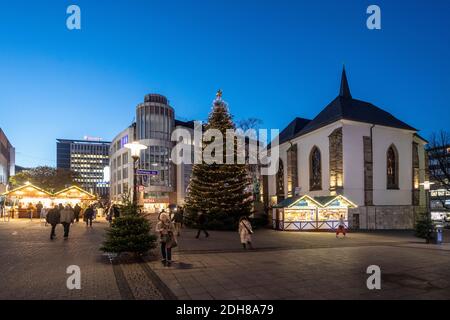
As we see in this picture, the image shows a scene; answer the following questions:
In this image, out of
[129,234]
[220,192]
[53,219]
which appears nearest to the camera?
[129,234]

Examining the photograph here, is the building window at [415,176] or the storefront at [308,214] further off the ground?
the building window at [415,176]

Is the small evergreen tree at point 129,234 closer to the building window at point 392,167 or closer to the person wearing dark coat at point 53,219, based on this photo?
the person wearing dark coat at point 53,219

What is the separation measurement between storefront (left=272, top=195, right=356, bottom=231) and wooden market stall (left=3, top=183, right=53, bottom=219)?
24.5 m

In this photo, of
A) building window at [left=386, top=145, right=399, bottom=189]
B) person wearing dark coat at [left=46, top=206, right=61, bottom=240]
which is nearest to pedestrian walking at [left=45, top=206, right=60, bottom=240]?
person wearing dark coat at [left=46, top=206, right=61, bottom=240]

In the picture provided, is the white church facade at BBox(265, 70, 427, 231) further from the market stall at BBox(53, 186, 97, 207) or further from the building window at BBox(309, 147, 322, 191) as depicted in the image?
the market stall at BBox(53, 186, 97, 207)

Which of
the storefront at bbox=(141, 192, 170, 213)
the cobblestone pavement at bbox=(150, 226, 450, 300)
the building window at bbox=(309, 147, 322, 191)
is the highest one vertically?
the building window at bbox=(309, 147, 322, 191)

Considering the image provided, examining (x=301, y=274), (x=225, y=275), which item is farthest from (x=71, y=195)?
(x=301, y=274)

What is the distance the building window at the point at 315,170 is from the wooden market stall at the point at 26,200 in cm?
2849

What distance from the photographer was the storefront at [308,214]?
87.2 feet

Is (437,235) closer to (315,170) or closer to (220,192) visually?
(220,192)

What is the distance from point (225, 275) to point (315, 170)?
2819cm

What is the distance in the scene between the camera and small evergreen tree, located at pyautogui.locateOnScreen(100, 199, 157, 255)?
11.0 metres

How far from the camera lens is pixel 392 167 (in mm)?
34312

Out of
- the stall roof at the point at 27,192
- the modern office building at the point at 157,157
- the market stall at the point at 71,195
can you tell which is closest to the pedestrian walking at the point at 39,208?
the stall roof at the point at 27,192
